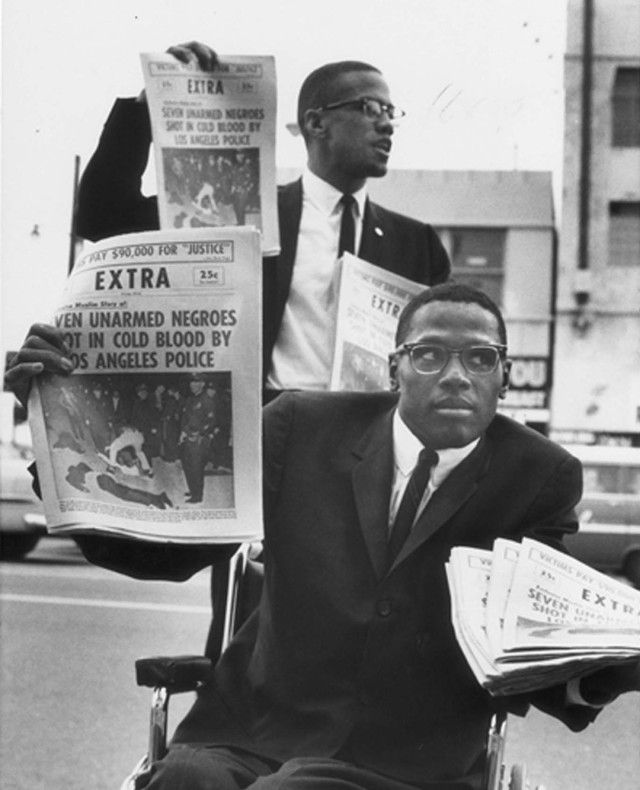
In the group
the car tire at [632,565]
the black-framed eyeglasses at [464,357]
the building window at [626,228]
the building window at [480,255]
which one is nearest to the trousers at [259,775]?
the black-framed eyeglasses at [464,357]

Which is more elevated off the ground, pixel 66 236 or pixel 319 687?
pixel 66 236

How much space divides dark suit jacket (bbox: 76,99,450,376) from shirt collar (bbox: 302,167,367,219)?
0.02 meters

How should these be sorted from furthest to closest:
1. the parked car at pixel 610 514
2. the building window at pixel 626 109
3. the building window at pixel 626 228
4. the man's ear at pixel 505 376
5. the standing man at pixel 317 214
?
the building window at pixel 626 228
the building window at pixel 626 109
the parked car at pixel 610 514
the standing man at pixel 317 214
the man's ear at pixel 505 376

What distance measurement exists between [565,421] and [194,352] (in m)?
18.5

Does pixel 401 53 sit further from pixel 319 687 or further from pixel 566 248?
pixel 566 248

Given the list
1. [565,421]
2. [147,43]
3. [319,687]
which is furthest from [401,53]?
[565,421]

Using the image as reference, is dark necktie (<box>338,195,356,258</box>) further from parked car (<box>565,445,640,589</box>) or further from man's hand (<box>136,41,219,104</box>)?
parked car (<box>565,445,640,589</box>)

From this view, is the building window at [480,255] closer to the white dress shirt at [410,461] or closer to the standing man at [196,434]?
the white dress shirt at [410,461]

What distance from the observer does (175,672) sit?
Answer: 274 cm

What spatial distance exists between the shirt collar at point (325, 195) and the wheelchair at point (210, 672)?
2.81ft

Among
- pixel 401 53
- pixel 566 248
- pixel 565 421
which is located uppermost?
pixel 401 53

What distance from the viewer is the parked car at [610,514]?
1320 centimetres

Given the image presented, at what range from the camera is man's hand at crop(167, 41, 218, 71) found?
2989mm

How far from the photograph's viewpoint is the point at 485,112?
3.67 m
